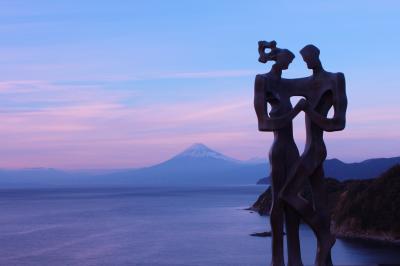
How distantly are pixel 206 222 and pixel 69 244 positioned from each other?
31.1 metres

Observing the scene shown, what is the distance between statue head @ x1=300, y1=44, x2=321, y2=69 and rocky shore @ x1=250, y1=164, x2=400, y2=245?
151ft

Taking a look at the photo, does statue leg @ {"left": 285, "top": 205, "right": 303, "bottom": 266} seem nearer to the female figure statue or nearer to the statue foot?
the female figure statue

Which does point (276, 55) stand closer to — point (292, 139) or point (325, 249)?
point (292, 139)

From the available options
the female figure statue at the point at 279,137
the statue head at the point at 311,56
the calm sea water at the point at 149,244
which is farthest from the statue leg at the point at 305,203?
the calm sea water at the point at 149,244

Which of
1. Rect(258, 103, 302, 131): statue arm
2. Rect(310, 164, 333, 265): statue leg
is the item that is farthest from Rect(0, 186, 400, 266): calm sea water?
Rect(258, 103, 302, 131): statue arm

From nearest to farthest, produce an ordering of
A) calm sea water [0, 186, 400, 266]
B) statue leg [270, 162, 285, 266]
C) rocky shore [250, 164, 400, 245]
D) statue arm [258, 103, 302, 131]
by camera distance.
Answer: statue arm [258, 103, 302, 131], statue leg [270, 162, 285, 266], calm sea water [0, 186, 400, 266], rocky shore [250, 164, 400, 245]

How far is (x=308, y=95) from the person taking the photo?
16828mm

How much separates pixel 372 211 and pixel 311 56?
54684 millimetres

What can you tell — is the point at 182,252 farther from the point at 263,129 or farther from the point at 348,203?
the point at 263,129

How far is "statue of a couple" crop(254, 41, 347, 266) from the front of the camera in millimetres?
16297

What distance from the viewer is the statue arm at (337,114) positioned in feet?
53.2

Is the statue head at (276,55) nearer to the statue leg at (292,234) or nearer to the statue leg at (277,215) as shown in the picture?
the statue leg at (277,215)

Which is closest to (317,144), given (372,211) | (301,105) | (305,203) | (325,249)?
(301,105)

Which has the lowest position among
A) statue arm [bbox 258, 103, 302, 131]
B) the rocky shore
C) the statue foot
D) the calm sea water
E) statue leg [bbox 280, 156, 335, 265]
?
the calm sea water
